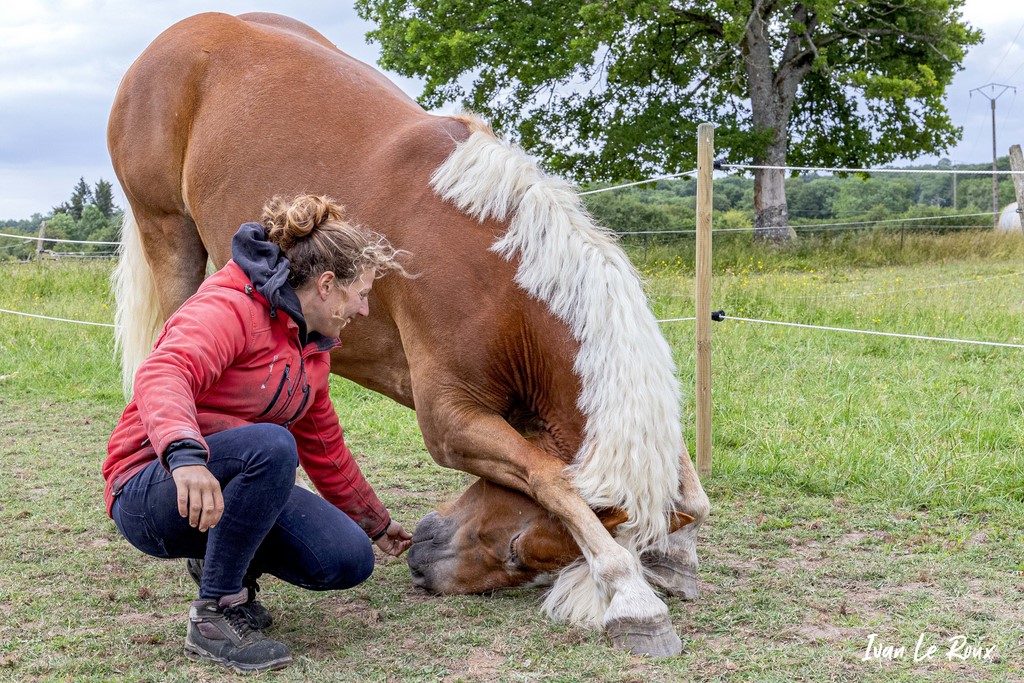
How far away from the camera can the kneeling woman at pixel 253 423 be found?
2.38 metres

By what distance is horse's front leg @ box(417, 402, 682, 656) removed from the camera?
2586 mm

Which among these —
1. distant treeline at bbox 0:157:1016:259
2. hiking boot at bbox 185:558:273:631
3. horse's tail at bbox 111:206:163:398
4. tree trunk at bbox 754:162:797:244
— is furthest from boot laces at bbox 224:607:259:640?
tree trunk at bbox 754:162:797:244

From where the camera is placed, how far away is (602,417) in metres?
2.74

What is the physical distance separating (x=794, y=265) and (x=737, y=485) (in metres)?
7.71

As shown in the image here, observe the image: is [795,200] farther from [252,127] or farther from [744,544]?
[252,127]

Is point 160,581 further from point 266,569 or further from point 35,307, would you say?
point 35,307

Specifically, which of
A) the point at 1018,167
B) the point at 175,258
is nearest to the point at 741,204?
the point at 1018,167

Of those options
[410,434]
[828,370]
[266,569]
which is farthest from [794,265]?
[266,569]

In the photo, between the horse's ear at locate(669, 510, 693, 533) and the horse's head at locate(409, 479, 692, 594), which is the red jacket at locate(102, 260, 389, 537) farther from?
the horse's ear at locate(669, 510, 693, 533)

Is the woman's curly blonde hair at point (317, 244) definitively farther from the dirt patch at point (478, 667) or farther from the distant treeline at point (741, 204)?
the distant treeline at point (741, 204)

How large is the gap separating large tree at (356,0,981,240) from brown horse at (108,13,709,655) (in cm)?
1364

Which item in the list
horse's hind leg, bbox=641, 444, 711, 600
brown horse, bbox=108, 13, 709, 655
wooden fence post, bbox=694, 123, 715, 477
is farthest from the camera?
wooden fence post, bbox=694, 123, 715, 477

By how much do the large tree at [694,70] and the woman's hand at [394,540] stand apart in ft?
47.8

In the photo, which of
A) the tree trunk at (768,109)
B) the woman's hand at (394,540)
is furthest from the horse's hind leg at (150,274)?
the tree trunk at (768,109)
